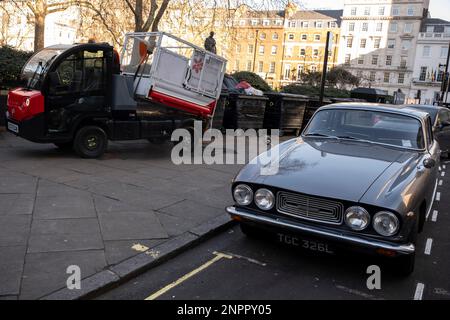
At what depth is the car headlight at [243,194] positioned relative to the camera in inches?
179

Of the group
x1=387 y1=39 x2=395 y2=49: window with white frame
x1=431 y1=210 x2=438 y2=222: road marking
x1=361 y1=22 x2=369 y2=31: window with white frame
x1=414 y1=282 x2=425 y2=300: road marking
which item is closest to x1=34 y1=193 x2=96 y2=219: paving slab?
x1=414 y1=282 x2=425 y2=300: road marking

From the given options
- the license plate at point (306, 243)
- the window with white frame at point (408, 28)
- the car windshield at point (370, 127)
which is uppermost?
the window with white frame at point (408, 28)

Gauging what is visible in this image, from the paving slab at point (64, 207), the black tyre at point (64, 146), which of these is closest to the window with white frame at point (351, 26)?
the black tyre at point (64, 146)

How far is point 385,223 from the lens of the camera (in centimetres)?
388

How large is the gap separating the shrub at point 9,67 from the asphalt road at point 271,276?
9.76 metres

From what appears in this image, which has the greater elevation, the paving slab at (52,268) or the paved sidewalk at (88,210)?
the paved sidewalk at (88,210)

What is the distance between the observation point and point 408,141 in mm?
5461

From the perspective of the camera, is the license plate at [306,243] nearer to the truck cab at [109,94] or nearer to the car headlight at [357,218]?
the car headlight at [357,218]

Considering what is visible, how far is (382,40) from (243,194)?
96.2 meters

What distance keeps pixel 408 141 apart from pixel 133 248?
3.64 m

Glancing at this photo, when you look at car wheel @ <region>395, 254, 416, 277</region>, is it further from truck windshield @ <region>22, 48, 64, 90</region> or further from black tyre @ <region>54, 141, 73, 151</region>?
black tyre @ <region>54, 141, 73, 151</region>

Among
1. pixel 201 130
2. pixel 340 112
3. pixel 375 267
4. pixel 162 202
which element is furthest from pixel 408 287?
pixel 201 130

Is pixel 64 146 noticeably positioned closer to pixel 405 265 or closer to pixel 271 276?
pixel 271 276
